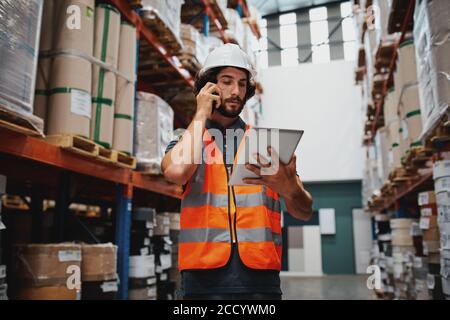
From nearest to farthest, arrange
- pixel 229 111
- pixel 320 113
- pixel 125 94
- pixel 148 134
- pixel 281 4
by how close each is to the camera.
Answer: pixel 229 111, pixel 125 94, pixel 148 134, pixel 320 113, pixel 281 4

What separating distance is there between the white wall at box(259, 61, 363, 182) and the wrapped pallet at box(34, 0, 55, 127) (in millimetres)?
10003

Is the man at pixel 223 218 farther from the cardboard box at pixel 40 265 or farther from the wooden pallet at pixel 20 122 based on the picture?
the cardboard box at pixel 40 265

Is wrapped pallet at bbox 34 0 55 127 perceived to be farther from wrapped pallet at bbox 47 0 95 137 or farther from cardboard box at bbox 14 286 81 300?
cardboard box at bbox 14 286 81 300

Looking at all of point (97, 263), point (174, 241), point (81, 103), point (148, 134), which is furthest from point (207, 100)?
point (174, 241)

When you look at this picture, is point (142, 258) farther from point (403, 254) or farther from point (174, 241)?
point (403, 254)

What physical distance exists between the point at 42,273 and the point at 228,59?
2054mm

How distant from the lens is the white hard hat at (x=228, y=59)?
1.99 metres

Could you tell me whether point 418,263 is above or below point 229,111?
below

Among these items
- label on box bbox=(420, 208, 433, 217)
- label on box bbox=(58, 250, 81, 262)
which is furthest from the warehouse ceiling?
label on box bbox=(58, 250, 81, 262)

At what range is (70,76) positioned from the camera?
3.17 meters
